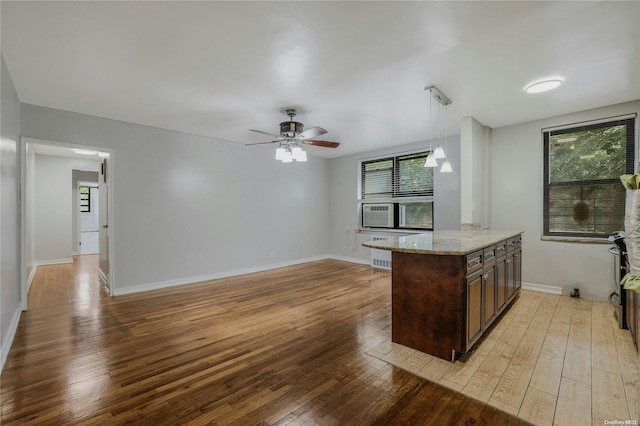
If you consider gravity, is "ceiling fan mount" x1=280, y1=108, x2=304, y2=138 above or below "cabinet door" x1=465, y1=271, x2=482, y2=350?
above

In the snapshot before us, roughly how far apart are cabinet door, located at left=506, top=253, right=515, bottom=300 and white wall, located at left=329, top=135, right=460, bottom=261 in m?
1.81

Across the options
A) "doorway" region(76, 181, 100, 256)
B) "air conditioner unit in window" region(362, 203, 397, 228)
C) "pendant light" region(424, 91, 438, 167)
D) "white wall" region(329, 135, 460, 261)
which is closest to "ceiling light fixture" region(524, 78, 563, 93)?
"pendant light" region(424, 91, 438, 167)

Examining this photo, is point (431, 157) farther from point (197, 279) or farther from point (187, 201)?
point (197, 279)

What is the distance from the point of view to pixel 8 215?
2.73 m

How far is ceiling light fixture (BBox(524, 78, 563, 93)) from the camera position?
116 inches

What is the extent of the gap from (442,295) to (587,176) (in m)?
3.35

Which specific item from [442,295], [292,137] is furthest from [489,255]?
[292,137]

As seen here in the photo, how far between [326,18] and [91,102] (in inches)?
128

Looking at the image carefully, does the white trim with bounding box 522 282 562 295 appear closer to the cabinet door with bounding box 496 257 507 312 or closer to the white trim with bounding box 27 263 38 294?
the cabinet door with bounding box 496 257 507 312

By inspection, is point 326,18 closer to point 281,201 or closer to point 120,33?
point 120,33

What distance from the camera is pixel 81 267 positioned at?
620cm

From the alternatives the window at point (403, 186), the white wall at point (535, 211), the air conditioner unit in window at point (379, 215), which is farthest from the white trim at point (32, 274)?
the white wall at point (535, 211)

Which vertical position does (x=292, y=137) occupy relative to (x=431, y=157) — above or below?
above

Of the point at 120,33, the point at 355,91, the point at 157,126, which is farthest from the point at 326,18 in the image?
the point at 157,126
